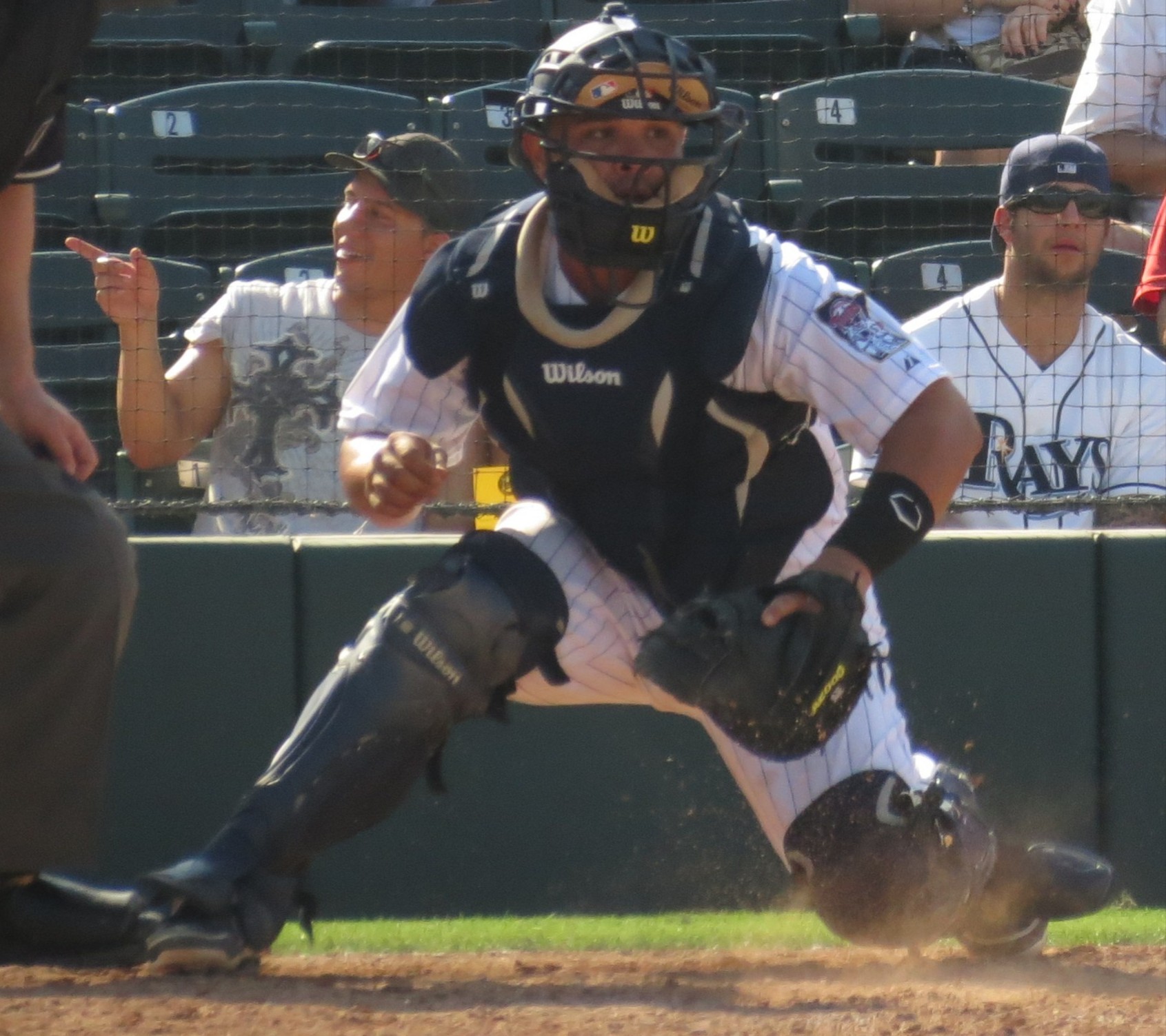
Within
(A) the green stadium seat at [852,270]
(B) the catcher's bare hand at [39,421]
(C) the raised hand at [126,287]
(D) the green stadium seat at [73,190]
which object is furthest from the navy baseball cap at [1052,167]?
(B) the catcher's bare hand at [39,421]

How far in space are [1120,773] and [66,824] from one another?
9.49ft

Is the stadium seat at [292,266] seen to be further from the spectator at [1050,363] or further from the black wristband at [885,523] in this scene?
the black wristband at [885,523]

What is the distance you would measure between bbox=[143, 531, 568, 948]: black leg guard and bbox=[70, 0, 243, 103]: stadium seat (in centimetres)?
414

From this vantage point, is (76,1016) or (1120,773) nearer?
(76,1016)

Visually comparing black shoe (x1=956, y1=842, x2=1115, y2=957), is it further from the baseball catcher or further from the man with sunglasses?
the man with sunglasses

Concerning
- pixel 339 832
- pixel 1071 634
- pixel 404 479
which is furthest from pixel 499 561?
pixel 1071 634

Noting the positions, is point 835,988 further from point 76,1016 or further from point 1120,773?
point 1120,773

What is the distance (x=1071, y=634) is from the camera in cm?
456

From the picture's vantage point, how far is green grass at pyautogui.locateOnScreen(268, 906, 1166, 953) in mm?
3871

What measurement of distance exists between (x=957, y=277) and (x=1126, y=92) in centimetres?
104

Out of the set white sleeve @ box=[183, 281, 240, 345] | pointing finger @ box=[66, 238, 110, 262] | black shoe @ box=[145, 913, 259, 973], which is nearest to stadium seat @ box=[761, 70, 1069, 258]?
white sleeve @ box=[183, 281, 240, 345]

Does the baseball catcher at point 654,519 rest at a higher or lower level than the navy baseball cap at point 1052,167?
lower

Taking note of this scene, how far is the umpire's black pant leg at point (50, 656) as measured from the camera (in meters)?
2.50

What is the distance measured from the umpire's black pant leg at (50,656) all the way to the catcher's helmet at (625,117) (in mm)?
1081
